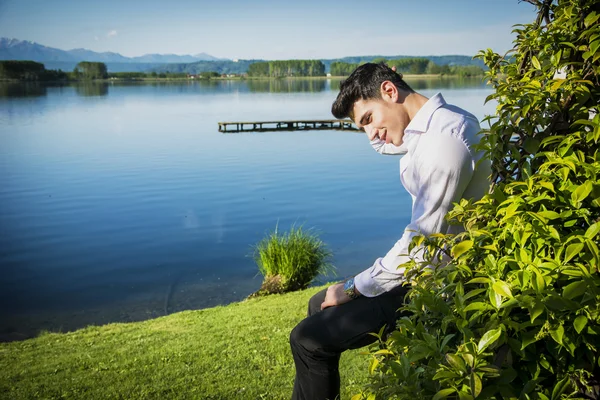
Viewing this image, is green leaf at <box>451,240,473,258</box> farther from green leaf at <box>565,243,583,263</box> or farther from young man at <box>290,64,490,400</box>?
young man at <box>290,64,490,400</box>

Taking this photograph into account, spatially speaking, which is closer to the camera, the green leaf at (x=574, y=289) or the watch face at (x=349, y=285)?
the green leaf at (x=574, y=289)

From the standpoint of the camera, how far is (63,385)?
4.67 metres

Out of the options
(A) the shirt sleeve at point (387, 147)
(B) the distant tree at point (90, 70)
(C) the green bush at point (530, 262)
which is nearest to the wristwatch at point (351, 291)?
(A) the shirt sleeve at point (387, 147)

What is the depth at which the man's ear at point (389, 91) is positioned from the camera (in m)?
2.61

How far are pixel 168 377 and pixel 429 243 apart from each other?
370 centimetres

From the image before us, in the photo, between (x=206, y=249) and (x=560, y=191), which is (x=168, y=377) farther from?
(x=206, y=249)

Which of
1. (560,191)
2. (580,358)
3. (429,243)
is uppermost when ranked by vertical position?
(560,191)

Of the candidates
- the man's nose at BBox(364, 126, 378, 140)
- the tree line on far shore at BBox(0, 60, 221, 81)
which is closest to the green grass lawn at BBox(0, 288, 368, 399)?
the man's nose at BBox(364, 126, 378, 140)

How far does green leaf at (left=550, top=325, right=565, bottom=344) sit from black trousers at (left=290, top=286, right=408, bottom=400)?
1215mm

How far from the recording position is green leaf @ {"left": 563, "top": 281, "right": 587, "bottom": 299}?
1201 mm

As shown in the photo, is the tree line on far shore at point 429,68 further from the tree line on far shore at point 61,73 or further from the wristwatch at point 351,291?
the wristwatch at point 351,291

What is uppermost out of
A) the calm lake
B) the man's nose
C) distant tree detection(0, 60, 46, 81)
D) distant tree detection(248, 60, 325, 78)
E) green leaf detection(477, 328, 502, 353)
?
distant tree detection(248, 60, 325, 78)

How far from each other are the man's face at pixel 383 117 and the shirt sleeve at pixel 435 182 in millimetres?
298

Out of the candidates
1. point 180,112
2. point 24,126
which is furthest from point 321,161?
point 180,112
